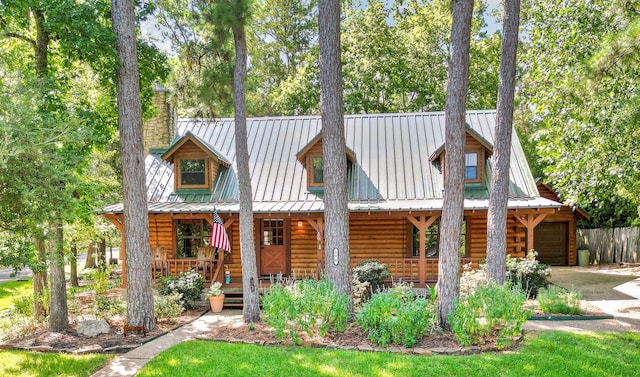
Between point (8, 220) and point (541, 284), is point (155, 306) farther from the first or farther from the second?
point (541, 284)

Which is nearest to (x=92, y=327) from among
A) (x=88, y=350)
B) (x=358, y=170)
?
(x=88, y=350)

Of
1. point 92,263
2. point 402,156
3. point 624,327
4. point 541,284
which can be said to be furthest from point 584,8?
point 92,263

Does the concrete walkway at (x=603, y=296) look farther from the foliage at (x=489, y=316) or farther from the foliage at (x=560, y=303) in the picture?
the foliage at (x=489, y=316)

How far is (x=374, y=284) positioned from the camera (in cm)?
1219

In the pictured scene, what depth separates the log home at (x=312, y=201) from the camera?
44.8 feet

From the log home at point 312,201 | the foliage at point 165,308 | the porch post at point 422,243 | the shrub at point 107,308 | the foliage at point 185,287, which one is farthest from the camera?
the log home at point 312,201

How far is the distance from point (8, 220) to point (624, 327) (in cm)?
1161

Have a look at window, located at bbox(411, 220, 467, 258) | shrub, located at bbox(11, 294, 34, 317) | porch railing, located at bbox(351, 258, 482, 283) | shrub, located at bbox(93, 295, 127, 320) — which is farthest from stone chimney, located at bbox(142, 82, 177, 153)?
window, located at bbox(411, 220, 467, 258)

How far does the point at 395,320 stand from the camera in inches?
298

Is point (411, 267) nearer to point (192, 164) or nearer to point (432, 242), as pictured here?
point (432, 242)

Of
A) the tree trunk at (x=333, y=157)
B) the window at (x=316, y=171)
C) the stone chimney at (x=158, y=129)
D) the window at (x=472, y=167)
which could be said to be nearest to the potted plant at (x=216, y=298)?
the tree trunk at (x=333, y=157)

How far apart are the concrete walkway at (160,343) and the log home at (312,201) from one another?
8.52ft

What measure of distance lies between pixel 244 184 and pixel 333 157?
2.51 meters

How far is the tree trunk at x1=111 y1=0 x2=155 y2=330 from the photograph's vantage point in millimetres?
9445
